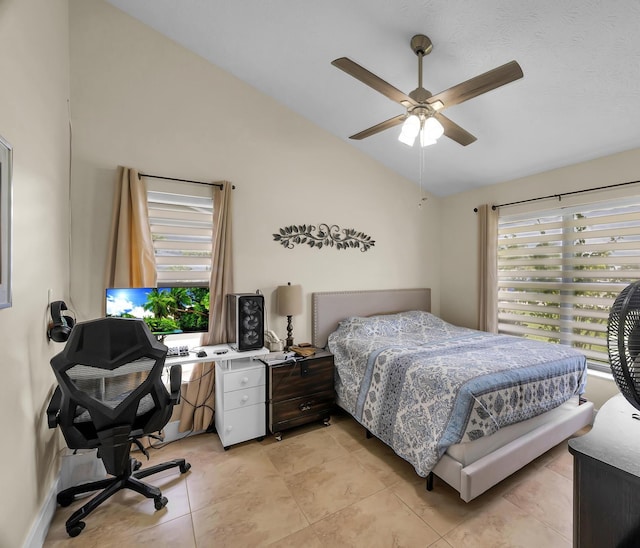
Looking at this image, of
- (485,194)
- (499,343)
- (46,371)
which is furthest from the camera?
(485,194)

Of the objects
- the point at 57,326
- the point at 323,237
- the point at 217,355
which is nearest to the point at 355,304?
the point at 323,237

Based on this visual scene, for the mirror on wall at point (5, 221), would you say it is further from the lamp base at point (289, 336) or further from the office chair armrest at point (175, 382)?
the lamp base at point (289, 336)

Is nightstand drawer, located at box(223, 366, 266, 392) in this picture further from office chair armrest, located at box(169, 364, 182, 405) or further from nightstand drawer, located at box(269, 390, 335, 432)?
office chair armrest, located at box(169, 364, 182, 405)

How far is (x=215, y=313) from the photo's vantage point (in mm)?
2635

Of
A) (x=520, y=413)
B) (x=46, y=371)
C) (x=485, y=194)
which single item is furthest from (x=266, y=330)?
(x=485, y=194)

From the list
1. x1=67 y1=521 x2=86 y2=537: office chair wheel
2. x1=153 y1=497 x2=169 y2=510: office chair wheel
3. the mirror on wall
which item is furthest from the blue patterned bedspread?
the mirror on wall

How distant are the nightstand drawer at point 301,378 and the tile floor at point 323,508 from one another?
454mm

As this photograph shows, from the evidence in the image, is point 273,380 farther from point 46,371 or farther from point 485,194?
point 485,194

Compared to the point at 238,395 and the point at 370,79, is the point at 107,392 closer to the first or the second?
the point at 238,395

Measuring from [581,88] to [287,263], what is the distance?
8.92 feet

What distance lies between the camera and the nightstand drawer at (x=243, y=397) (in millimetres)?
2352

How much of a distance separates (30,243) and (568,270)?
170 inches

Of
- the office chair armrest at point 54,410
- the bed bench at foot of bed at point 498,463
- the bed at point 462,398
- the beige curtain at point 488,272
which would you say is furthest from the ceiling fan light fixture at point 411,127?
the office chair armrest at point 54,410

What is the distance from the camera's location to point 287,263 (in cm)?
306
